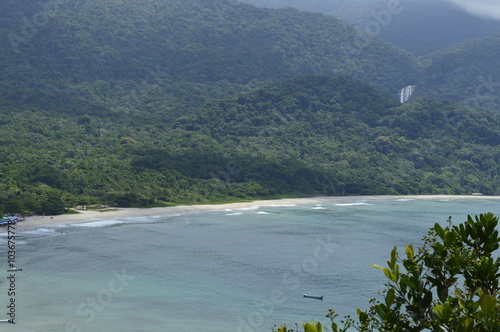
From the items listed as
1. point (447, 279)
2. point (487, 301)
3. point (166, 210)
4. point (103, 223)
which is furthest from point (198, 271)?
point (487, 301)

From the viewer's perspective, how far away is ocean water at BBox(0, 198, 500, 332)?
43812 millimetres

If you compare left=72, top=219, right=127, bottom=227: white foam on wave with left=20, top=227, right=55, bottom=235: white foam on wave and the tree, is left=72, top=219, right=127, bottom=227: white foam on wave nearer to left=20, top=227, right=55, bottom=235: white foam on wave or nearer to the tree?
left=20, top=227, right=55, bottom=235: white foam on wave

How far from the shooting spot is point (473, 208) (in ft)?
437

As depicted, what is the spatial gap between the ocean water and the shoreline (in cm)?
359

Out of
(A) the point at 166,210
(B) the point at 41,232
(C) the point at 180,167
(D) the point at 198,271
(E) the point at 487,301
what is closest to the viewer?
(E) the point at 487,301

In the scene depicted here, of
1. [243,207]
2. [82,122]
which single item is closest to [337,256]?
[243,207]

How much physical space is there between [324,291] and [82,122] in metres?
152

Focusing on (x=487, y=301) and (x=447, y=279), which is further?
(x=447, y=279)

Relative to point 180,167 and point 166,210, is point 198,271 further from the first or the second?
point 180,167

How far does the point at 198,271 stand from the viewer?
61156 millimetres

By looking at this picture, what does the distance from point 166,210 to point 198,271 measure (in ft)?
173

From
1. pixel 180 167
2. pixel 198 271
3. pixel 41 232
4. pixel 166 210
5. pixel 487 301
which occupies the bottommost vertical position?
pixel 198 271

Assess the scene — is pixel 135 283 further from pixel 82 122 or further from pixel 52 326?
pixel 82 122

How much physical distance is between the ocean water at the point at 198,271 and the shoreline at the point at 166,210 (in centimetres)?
359
